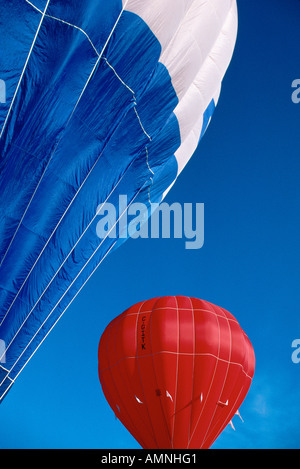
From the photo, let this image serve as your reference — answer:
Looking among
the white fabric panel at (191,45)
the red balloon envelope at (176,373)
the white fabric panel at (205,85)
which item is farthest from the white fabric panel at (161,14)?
the red balloon envelope at (176,373)

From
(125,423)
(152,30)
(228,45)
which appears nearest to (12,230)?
(152,30)

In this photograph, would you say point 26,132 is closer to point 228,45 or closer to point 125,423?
point 228,45

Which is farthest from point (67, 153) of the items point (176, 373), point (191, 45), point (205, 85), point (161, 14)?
point (176, 373)

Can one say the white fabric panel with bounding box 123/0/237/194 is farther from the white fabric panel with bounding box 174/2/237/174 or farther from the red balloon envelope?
the red balloon envelope

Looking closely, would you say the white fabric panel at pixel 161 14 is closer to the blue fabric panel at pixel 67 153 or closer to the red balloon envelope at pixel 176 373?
the blue fabric panel at pixel 67 153

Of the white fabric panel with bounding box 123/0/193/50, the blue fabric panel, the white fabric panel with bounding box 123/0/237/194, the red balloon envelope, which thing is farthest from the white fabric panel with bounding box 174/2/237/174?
the red balloon envelope

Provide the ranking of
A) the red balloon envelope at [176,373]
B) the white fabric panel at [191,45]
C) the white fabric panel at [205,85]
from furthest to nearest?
1. the red balloon envelope at [176,373]
2. the white fabric panel at [205,85]
3. the white fabric panel at [191,45]

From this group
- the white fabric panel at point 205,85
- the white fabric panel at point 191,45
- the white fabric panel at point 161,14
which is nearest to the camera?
the white fabric panel at point 161,14
